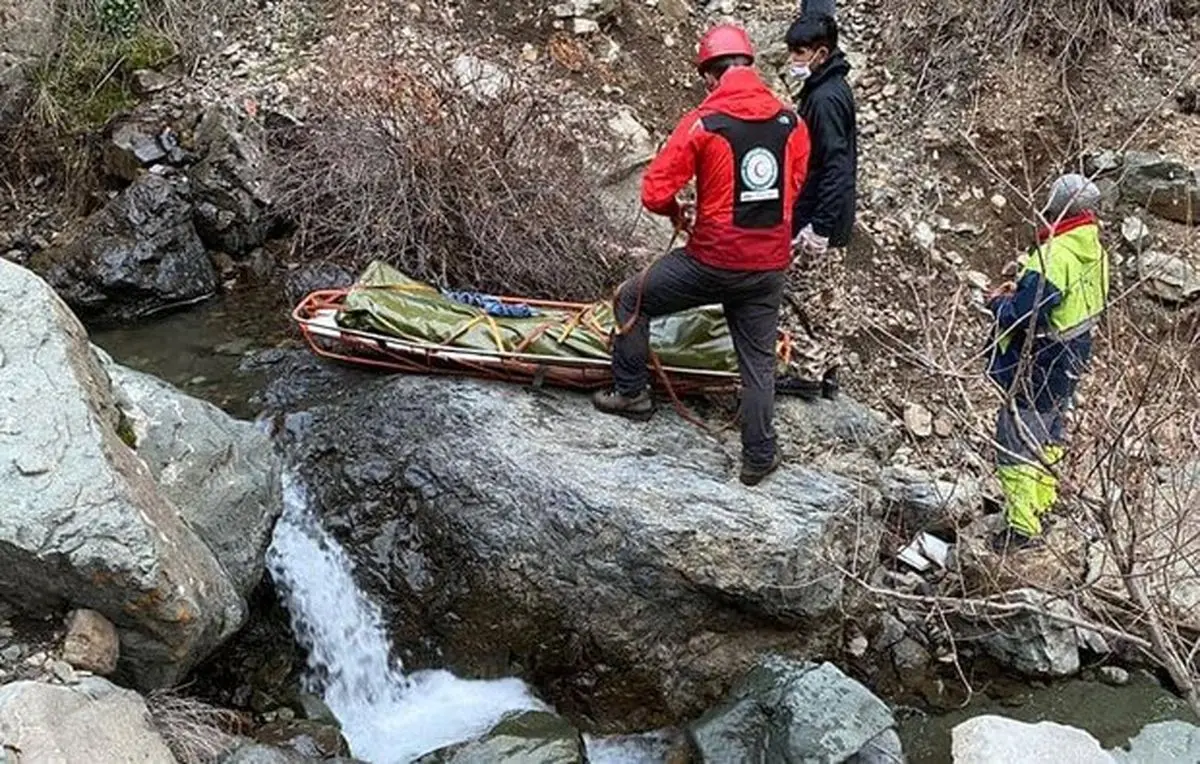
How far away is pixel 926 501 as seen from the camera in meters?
5.88

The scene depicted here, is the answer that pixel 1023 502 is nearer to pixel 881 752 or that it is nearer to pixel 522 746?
pixel 881 752

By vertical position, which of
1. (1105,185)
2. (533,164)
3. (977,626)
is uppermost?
(533,164)

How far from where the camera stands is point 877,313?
6906 millimetres

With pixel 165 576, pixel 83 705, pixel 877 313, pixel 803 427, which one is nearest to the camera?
pixel 83 705

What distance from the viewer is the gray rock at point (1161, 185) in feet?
23.7

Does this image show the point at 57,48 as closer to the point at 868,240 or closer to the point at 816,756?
the point at 868,240

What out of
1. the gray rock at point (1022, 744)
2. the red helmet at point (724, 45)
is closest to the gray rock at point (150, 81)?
the red helmet at point (724, 45)

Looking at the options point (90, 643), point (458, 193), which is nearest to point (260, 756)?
point (90, 643)

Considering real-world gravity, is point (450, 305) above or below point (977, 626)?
above

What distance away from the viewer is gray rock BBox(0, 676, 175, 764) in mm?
3262

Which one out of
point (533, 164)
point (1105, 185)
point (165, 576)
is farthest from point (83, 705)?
point (1105, 185)

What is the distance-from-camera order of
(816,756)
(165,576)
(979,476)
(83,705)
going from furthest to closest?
(979,476)
(816,756)
(165,576)
(83,705)

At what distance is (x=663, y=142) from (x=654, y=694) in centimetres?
377

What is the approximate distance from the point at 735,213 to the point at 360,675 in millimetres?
2572
